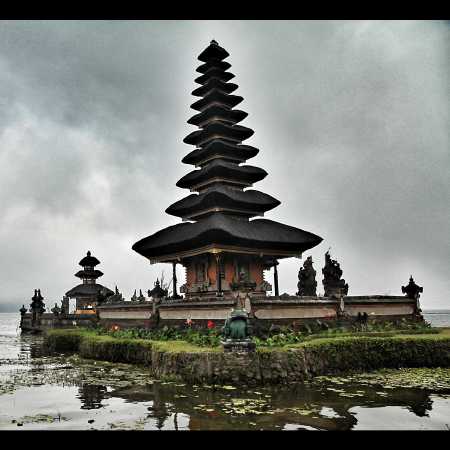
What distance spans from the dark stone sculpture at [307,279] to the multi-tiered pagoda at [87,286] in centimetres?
3687

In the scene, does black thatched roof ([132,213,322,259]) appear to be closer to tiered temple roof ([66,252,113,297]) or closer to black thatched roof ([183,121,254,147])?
black thatched roof ([183,121,254,147])

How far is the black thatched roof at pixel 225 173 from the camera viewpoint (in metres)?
30.2

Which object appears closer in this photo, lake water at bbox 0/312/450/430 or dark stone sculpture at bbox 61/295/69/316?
lake water at bbox 0/312/450/430

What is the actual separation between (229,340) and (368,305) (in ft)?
42.6

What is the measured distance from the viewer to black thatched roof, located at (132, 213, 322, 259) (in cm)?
2530

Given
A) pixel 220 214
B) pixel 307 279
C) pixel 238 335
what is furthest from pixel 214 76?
pixel 238 335

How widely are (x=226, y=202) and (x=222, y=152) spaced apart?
4.59 meters

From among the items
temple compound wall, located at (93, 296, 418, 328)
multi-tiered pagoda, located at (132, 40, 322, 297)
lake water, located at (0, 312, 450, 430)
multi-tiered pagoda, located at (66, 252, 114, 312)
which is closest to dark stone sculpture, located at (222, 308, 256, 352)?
lake water, located at (0, 312, 450, 430)

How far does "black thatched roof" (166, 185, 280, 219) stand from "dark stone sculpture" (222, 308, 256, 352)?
47.9 feet

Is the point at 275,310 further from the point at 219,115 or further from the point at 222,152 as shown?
the point at 219,115
